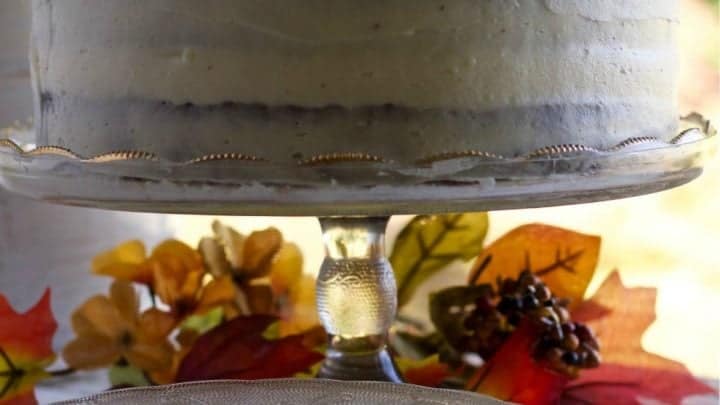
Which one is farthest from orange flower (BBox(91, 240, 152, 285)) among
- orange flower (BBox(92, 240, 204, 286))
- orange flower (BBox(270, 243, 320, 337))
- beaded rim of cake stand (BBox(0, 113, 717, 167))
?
beaded rim of cake stand (BBox(0, 113, 717, 167))

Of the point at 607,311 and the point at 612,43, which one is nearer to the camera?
the point at 612,43

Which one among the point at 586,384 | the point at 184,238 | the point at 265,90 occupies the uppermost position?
the point at 265,90

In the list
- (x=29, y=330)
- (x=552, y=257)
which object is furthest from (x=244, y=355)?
(x=552, y=257)

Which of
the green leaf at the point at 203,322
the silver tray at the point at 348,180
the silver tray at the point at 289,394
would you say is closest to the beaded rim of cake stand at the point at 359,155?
the silver tray at the point at 348,180

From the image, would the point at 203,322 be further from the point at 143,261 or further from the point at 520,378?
the point at 520,378

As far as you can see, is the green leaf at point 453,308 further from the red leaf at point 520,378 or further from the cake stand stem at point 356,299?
the cake stand stem at point 356,299

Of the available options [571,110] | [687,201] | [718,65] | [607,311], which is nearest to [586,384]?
[607,311]

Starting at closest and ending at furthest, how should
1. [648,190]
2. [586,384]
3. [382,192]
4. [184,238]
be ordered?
[382,192]
[648,190]
[586,384]
[184,238]

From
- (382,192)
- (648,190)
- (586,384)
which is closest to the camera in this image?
(382,192)

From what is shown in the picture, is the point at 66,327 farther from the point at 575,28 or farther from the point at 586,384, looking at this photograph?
the point at 575,28
